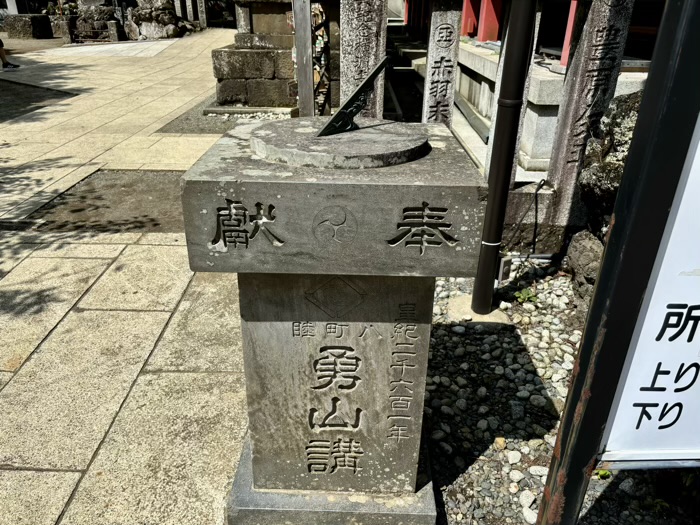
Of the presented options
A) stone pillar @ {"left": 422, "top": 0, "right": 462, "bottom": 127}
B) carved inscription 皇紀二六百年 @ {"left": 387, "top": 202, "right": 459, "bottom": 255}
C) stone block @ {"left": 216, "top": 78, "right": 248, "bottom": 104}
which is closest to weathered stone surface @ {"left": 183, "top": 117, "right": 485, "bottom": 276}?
carved inscription 皇紀二六百年 @ {"left": 387, "top": 202, "right": 459, "bottom": 255}

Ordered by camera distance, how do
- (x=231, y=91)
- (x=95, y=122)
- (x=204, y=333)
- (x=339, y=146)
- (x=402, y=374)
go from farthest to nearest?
(x=231, y=91) < (x=95, y=122) < (x=204, y=333) < (x=402, y=374) < (x=339, y=146)

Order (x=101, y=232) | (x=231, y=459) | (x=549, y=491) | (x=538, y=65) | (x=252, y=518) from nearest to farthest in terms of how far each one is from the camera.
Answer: (x=549, y=491), (x=252, y=518), (x=231, y=459), (x=101, y=232), (x=538, y=65)

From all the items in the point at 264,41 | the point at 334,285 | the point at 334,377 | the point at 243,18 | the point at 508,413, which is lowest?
the point at 508,413

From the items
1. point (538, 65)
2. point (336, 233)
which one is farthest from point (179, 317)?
point (538, 65)

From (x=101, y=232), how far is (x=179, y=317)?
174cm

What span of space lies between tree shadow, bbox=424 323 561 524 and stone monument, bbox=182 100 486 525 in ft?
1.23

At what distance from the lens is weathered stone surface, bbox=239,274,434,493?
1.92 metres

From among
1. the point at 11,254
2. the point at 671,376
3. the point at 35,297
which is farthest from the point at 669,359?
the point at 11,254

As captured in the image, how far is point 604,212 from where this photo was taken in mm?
3844

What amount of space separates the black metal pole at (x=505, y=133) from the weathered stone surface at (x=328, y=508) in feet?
4.43

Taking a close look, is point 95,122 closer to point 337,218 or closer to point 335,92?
point 335,92

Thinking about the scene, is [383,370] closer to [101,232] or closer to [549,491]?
[549,491]

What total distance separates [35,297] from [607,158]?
420 cm

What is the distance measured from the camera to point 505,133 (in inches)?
130
